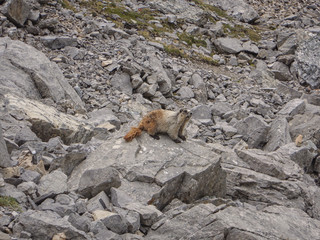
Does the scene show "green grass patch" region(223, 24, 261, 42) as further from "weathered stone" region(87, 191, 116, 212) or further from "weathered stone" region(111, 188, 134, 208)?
"weathered stone" region(87, 191, 116, 212)

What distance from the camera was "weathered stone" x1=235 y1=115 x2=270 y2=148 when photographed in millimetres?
21000

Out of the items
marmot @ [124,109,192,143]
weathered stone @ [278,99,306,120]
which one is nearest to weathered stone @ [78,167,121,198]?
marmot @ [124,109,192,143]

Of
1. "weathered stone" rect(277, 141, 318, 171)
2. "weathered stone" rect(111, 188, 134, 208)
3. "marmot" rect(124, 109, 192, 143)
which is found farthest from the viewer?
"weathered stone" rect(277, 141, 318, 171)

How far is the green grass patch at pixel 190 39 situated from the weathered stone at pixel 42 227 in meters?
28.5

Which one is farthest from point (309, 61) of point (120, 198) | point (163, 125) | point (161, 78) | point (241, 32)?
point (120, 198)

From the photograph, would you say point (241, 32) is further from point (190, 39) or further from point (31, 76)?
point (31, 76)

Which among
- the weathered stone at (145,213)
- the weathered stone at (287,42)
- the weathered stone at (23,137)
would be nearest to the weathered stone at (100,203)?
the weathered stone at (145,213)

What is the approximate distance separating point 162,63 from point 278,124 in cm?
914

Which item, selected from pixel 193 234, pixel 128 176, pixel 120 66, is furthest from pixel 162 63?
pixel 193 234

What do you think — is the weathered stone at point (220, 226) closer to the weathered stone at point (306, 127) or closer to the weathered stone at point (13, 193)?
the weathered stone at point (13, 193)

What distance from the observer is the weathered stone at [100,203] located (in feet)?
28.2

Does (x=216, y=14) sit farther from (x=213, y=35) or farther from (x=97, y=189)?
(x=97, y=189)

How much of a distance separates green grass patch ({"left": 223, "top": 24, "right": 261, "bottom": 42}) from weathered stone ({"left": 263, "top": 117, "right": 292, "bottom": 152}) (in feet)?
63.9

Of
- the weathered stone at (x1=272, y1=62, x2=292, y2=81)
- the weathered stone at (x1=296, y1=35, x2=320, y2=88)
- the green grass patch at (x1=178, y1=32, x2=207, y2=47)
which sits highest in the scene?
the weathered stone at (x1=296, y1=35, x2=320, y2=88)
